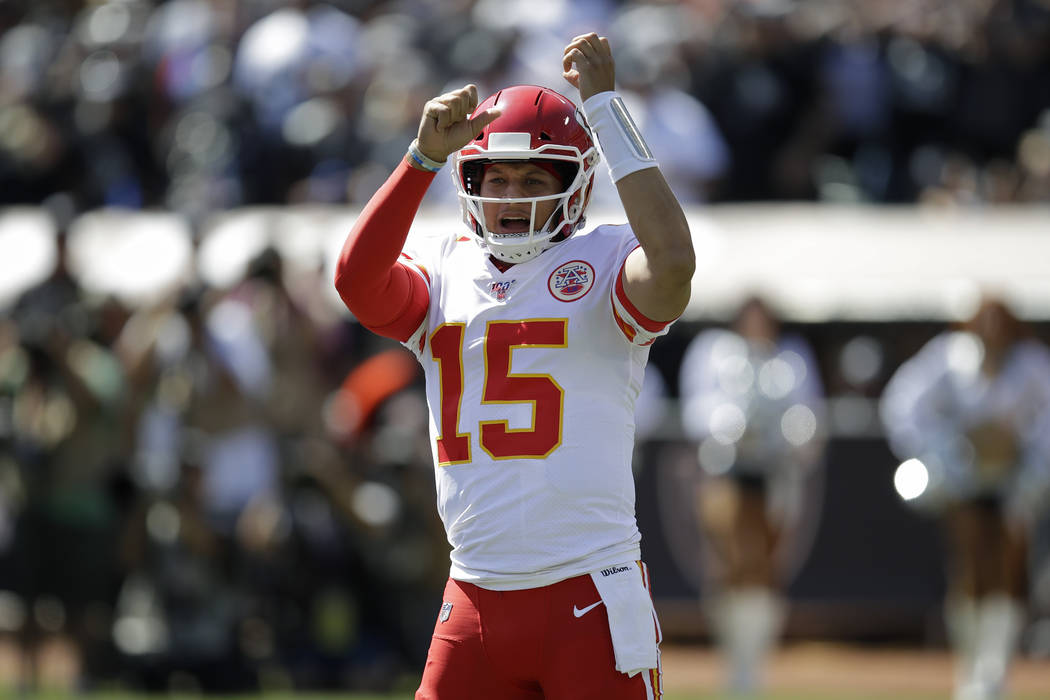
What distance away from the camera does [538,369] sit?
3.76 meters

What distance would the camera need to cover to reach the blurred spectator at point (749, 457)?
9031 mm

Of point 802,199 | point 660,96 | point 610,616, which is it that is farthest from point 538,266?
point 802,199

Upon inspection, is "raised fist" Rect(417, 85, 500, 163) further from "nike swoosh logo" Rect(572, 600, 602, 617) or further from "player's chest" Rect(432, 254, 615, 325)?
"nike swoosh logo" Rect(572, 600, 602, 617)

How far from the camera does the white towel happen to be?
3.62 meters

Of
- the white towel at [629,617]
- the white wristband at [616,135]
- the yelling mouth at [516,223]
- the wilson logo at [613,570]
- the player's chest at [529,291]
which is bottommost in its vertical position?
the white towel at [629,617]

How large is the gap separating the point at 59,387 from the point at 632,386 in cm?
559

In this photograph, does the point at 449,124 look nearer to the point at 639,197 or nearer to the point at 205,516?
the point at 639,197

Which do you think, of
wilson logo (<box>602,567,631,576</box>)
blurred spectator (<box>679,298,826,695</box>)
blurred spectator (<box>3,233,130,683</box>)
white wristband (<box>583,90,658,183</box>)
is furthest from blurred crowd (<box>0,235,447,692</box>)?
white wristband (<box>583,90,658,183</box>)

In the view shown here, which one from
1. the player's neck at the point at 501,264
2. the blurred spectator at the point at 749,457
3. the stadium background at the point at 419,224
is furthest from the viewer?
the blurred spectator at the point at 749,457

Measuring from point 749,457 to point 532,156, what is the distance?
5.51 m

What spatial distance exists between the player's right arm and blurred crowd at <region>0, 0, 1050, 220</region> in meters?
7.62

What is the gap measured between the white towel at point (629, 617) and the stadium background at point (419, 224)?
5.03 m

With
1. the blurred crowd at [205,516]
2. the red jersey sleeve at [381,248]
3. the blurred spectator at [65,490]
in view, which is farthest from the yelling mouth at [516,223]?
the blurred spectator at [65,490]

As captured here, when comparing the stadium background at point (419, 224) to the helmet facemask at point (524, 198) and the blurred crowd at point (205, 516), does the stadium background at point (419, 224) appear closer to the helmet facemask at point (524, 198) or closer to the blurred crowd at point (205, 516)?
the blurred crowd at point (205, 516)
